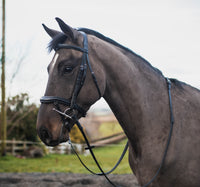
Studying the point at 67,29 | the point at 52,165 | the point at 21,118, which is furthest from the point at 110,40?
the point at 21,118

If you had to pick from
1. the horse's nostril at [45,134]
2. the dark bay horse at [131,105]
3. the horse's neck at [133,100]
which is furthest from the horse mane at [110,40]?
the horse's nostril at [45,134]

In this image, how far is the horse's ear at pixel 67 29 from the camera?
7.47 ft

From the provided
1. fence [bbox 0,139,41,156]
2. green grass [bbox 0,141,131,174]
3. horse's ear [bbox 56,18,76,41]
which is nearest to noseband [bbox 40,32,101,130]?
horse's ear [bbox 56,18,76,41]

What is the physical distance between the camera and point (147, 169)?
2338 mm

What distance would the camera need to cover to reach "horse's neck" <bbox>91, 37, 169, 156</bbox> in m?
2.43

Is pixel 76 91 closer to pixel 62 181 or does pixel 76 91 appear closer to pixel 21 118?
pixel 62 181

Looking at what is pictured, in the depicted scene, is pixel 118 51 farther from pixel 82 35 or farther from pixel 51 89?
pixel 51 89

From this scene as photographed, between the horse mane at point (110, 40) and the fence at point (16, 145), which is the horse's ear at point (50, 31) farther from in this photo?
the fence at point (16, 145)

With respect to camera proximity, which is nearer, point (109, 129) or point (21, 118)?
point (21, 118)

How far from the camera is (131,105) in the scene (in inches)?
96.1

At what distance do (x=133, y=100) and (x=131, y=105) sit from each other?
55 millimetres

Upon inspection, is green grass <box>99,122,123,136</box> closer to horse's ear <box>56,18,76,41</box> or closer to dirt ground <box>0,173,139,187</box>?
dirt ground <box>0,173,139,187</box>

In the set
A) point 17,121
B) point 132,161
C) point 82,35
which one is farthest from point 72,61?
point 17,121

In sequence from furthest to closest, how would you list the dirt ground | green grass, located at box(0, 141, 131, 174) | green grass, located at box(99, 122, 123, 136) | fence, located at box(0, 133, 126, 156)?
green grass, located at box(99, 122, 123, 136), fence, located at box(0, 133, 126, 156), green grass, located at box(0, 141, 131, 174), the dirt ground
